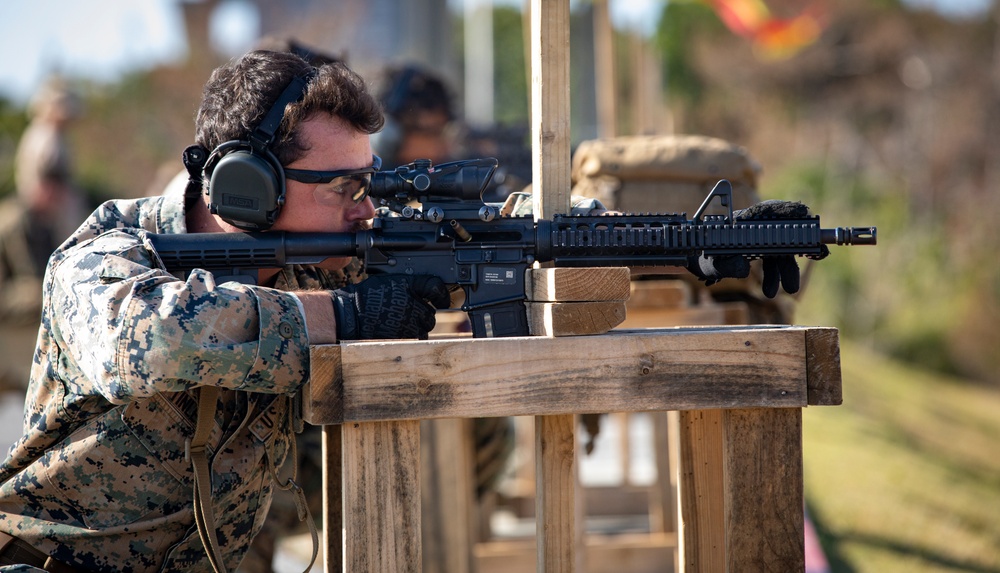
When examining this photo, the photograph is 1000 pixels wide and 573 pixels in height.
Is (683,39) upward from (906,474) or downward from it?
upward

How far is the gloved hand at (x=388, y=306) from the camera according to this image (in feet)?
8.03

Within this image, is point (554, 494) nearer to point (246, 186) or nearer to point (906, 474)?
point (246, 186)

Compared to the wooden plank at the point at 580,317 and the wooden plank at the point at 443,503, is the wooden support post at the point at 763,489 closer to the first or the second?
the wooden plank at the point at 580,317

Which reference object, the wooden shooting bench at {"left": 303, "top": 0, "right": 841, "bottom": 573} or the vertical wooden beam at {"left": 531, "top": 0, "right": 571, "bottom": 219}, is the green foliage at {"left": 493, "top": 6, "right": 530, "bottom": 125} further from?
the wooden shooting bench at {"left": 303, "top": 0, "right": 841, "bottom": 573}

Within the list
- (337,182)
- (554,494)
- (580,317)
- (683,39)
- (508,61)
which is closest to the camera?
(580,317)

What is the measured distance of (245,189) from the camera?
2.58m

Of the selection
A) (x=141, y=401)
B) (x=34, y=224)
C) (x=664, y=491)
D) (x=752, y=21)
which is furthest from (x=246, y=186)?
(x=752, y=21)

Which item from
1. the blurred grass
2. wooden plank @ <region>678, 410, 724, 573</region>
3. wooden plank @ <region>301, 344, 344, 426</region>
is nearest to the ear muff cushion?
wooden plank @ <region>301, 344, 344, 426</region>

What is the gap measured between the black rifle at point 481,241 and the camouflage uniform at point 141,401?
19 cm

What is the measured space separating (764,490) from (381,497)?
0.86 m

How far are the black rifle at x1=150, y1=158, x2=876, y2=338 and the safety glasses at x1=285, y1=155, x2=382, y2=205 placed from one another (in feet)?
0.29

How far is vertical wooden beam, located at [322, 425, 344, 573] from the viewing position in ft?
9.34

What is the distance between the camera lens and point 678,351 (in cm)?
226

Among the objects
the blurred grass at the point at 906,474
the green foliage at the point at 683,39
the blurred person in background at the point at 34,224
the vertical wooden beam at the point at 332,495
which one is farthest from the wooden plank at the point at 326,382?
A: the green foliage at the point at 683,39
